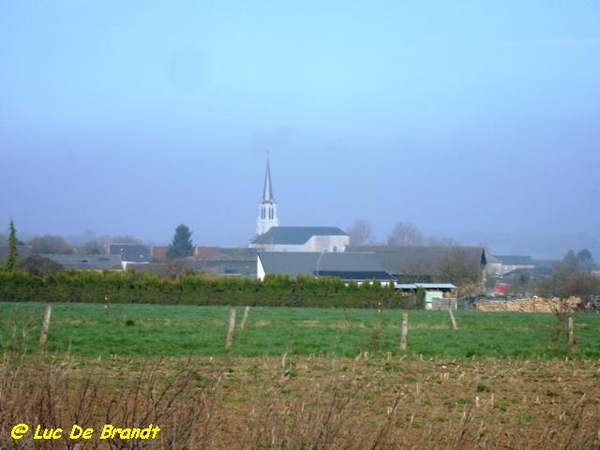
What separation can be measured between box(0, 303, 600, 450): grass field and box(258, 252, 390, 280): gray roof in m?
40.7

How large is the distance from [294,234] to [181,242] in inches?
955

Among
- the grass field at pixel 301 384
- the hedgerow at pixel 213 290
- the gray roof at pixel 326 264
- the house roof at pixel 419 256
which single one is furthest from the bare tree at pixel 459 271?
the grass field at pixel 301 384

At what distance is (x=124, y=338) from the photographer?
76.0 ft

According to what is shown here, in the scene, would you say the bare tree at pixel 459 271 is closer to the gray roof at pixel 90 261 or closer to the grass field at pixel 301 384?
the gray roof at pixel 90 261

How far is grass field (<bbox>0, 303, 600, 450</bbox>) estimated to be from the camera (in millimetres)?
6008

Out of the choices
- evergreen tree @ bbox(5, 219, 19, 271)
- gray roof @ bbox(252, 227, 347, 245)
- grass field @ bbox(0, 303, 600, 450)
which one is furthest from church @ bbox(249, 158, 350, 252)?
grass field @ bbox(0, 303, 600, 450)

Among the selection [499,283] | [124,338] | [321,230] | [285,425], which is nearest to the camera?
[285,425]

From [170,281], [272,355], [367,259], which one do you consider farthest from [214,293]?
[272,355]

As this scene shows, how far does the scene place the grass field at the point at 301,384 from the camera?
6008 millimetres

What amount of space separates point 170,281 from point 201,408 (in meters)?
52.2

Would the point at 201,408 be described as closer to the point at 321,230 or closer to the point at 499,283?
the point at 499,283

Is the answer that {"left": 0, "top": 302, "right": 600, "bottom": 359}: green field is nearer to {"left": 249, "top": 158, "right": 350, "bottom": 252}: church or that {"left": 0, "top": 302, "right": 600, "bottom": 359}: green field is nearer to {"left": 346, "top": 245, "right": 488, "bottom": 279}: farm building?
{"left": 346, "top": 245, "right": 488, "bottom": 279}: farm building

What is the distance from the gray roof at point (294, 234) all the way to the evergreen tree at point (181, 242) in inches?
730

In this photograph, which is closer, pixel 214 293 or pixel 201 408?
pixel 201 408
